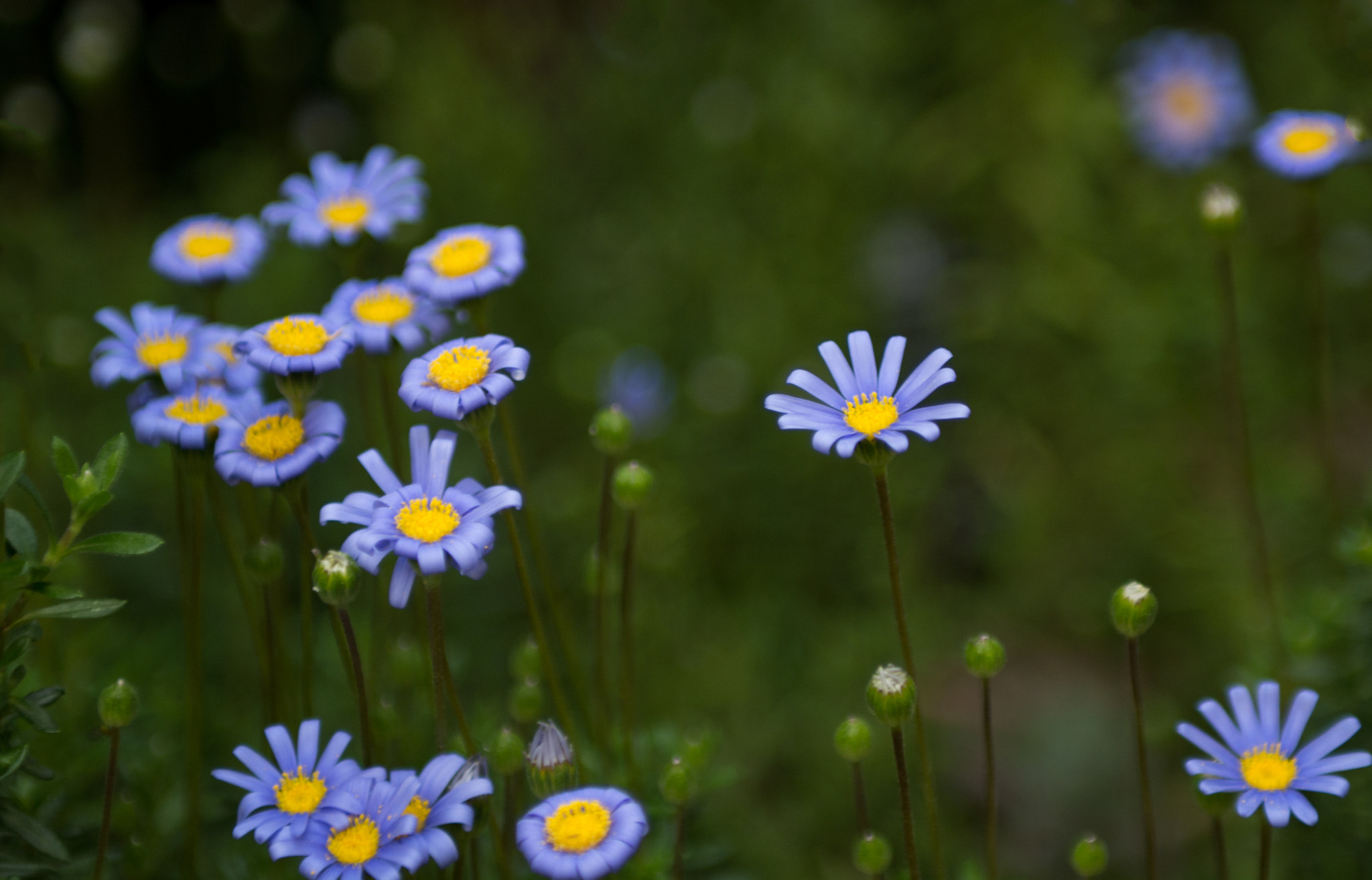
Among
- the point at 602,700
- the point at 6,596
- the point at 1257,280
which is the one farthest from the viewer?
the point at 1257,280

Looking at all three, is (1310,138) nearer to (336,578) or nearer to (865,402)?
(865,402)

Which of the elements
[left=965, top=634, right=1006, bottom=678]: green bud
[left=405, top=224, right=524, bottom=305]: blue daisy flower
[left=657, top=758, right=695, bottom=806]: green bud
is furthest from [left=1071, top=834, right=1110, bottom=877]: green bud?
[left=405, top=224, right=524, bottom=305]: blue daisy flower

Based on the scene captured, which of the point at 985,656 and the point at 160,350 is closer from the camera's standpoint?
the point at 985,656

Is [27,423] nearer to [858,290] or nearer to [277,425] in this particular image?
[277,425]

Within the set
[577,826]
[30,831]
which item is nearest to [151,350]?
[30,831]

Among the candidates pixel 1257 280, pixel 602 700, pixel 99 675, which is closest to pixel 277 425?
pixel 602 700

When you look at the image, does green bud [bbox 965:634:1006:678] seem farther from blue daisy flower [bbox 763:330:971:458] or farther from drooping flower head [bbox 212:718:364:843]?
drooping flower head [bbox 212:718:364:843]
